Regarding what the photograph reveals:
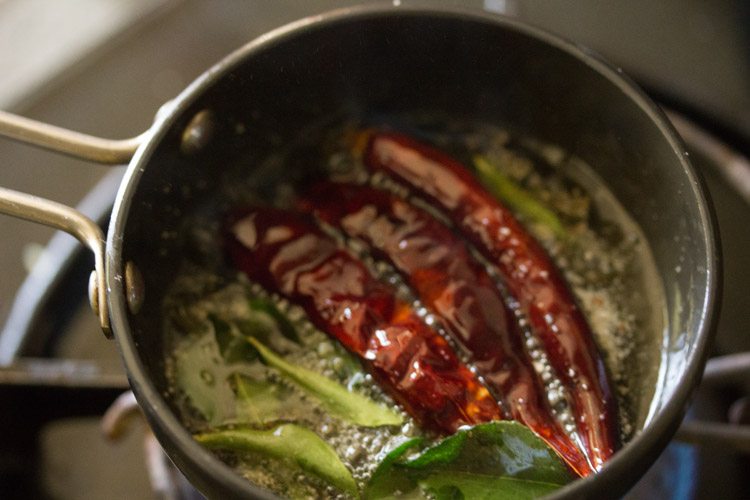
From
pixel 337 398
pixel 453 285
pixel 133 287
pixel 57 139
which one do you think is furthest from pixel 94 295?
pixel 453 285

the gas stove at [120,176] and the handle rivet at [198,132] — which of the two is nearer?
the handle rivet at [198,132]

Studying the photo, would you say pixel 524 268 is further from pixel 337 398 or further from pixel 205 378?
pixel 205 378

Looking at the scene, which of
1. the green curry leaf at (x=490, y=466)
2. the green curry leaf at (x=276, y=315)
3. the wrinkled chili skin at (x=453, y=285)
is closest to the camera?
the green curry leaf at (x=490, y=466)

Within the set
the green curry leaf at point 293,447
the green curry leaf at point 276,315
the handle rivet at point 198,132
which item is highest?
the handle rivet at point 198,132

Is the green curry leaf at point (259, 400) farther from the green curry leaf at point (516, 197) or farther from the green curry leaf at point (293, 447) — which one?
the green curry leaf at point (516, 197)

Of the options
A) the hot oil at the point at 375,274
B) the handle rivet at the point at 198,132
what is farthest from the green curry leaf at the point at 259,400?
the handle rivet at the point at 198,132

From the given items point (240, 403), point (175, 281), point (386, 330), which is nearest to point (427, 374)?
point (386, 330)
